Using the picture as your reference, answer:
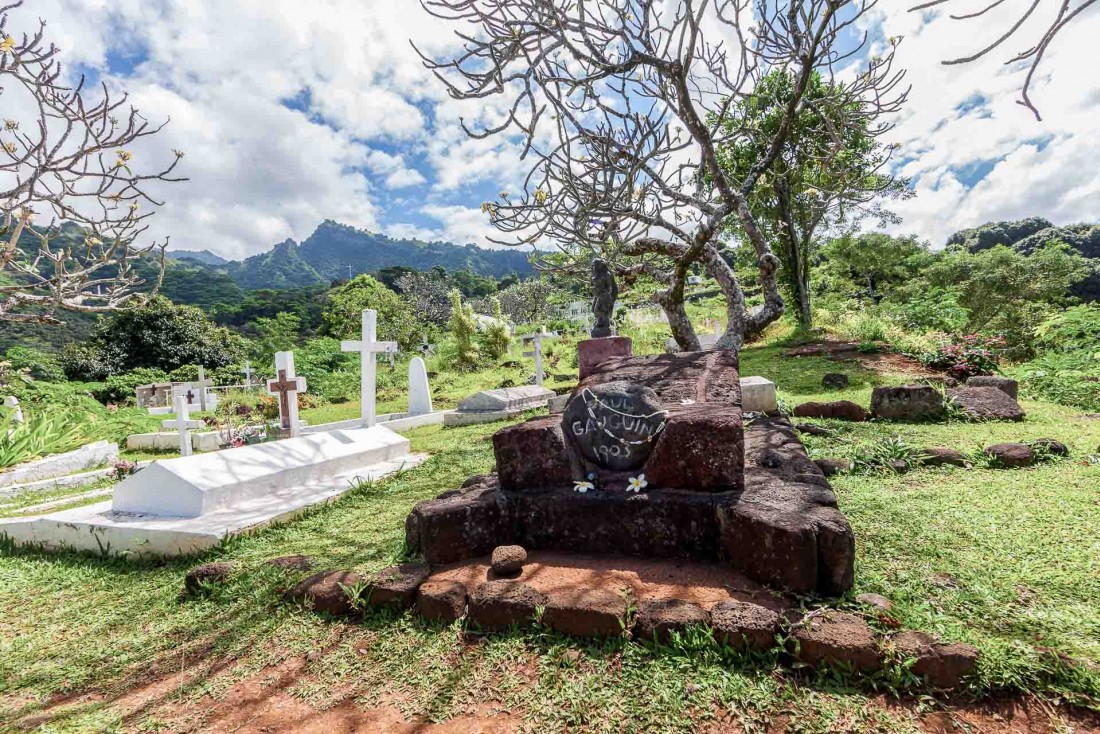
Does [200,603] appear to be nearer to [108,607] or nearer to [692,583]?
[108,607]

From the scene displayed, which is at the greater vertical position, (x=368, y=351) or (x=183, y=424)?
(x=368, y=351)

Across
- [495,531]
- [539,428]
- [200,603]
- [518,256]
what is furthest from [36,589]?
[518,256]

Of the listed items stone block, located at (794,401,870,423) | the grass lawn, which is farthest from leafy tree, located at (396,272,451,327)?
the grass lawn

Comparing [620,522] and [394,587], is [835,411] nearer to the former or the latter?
[620,522]

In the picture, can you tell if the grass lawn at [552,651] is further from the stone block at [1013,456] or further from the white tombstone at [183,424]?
the white tombstone at [183,424]

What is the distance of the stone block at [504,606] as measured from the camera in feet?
7.12

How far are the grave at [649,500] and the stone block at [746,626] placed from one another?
32 centimetres

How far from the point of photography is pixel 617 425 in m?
3.02

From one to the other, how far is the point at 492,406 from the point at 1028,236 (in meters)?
34.9

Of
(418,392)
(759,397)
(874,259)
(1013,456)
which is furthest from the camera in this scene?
(874,259)

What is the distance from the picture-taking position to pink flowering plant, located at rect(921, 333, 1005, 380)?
25.6 ft

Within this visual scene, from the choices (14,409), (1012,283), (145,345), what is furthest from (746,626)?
(145,345)

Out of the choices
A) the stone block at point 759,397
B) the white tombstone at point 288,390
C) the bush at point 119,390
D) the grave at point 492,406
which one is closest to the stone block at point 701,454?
the stone block at point 759,397

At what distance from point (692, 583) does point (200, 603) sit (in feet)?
9.00
